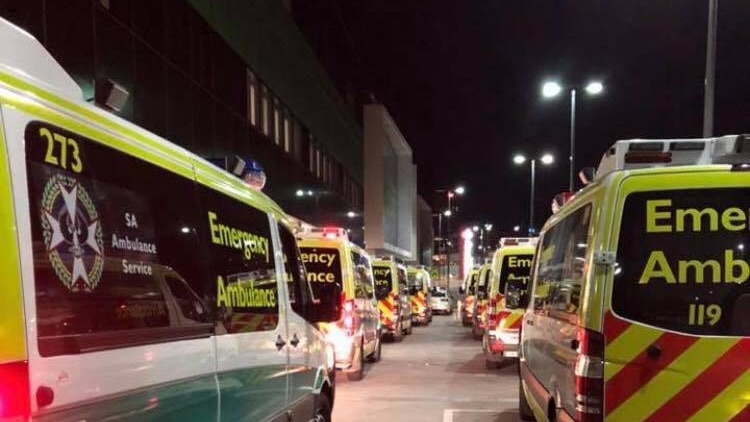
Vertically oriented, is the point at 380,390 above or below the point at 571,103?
below

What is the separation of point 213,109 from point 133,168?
45.8 ft

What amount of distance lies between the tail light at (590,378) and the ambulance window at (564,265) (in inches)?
16.1

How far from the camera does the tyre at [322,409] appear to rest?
628cm

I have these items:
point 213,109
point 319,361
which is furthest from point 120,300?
point 213,109

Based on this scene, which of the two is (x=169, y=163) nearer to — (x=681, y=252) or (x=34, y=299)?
(x=34, y=299)

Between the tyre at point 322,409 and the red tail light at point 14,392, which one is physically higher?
the red tail light at point 14,392

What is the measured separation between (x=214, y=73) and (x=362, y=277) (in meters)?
6.88

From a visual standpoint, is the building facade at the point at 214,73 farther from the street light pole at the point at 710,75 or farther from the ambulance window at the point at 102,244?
the street light pole at the point at 710,75

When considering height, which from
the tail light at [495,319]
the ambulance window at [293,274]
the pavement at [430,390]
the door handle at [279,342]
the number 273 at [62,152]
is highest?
the number 273 at [62,152]

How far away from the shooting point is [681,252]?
163 inches

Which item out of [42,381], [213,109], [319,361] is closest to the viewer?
[42,381]

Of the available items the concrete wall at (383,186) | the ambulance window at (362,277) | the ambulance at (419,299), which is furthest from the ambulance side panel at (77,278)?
the concrete wall at (383,186)

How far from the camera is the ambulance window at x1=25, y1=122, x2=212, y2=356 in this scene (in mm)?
2537

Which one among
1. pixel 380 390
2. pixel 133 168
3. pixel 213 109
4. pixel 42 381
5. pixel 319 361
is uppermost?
pixel 213 109
